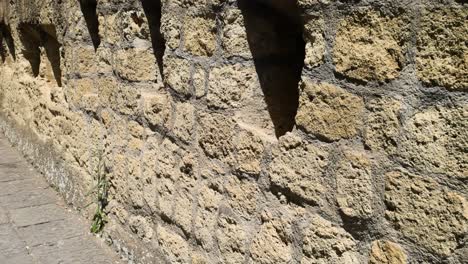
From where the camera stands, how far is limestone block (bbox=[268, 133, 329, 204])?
1473 mm

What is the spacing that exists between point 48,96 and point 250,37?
7.79 ft

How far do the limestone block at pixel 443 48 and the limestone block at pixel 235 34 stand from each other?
68 centimetres

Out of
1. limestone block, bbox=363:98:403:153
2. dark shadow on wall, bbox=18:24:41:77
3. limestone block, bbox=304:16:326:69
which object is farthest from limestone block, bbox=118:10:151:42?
dark shadow on wall, bbox=18:24:41:77

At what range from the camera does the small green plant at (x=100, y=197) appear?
283 cm

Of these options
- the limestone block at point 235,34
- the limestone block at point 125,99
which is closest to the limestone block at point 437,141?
the limestone block at point 235,34

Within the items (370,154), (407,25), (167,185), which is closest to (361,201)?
(370,154)

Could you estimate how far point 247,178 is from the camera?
5.80ft

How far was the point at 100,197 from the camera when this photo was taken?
288 cm

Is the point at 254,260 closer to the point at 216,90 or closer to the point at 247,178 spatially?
the point at 247,178

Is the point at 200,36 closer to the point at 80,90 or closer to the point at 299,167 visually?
the point at 299,167

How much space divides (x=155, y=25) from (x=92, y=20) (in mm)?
780

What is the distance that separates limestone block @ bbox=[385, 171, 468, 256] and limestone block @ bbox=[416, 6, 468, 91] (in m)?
0.24

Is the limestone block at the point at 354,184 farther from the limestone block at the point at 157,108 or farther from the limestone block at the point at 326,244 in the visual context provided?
the limestone block at the point at 157,108

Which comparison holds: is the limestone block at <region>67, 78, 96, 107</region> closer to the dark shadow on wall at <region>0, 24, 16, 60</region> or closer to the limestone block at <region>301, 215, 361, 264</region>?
the dark shadow on wall at <region>0, 24, 16, 60</region>
